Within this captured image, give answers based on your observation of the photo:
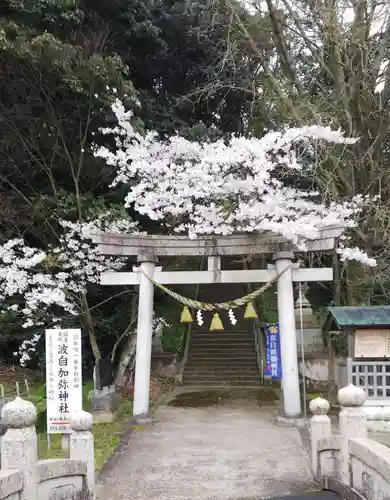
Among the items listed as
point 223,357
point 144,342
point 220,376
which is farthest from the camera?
point 223,357

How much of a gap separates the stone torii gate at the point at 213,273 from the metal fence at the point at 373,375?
1.14 metres

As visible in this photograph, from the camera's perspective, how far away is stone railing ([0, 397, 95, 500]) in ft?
15.6

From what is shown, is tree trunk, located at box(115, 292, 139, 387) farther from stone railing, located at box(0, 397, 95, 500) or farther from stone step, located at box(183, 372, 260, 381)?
stone railing, located at box(0, 397, 95, 500)

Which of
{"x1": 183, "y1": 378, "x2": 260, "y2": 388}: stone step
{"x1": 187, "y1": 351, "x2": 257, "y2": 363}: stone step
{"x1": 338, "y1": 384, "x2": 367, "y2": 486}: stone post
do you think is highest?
{"x1": 338, "y1": 384, "x2": 367, "y2": 486}: stone post

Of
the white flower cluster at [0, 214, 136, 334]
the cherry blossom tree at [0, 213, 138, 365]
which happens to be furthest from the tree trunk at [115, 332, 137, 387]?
the white flower cluster at [0, 214, 136, 334]

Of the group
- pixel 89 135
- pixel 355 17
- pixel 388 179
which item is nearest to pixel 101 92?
pixel 89 135

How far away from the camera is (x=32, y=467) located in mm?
4887

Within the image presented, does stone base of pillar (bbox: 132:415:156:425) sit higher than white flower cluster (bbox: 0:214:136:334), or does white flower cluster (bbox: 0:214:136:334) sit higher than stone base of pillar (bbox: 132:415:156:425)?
white flower cluster (bbox: 0:214:136:334)

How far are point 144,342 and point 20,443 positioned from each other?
552 centimetres

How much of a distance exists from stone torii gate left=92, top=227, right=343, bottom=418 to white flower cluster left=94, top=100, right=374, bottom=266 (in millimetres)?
298

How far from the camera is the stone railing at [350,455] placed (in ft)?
16.2

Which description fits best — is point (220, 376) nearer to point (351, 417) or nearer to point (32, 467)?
point (351, 417)

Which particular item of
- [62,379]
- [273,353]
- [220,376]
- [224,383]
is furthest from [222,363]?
[62,379]

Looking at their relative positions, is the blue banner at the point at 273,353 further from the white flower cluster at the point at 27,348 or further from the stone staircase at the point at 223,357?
the white flower cluster at the point at 27,348
